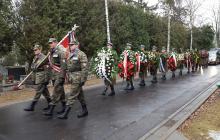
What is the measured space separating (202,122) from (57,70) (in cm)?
424

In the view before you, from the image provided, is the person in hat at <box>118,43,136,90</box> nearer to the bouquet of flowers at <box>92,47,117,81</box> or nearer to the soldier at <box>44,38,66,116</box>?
the bouquet of flowers at <box>92,47,117,81</box>

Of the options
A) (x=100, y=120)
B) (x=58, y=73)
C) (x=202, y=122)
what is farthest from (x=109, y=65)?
(x=202, y=122)

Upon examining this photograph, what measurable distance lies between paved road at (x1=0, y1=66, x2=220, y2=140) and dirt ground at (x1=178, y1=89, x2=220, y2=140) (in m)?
0.77

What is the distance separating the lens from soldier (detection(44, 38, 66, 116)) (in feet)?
34.4

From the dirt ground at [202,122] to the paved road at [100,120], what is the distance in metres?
0.77

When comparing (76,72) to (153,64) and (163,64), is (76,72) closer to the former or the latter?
(153,64)

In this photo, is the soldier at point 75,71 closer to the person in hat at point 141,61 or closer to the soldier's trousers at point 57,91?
the soldier's trousers at point 57,91

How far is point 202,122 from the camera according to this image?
9.43 metres

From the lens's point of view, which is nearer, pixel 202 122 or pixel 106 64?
pixel 202 122

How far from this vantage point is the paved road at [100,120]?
836 centimetres

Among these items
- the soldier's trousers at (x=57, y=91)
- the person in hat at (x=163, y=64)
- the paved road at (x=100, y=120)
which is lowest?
the paved road at (x=100, y=120)

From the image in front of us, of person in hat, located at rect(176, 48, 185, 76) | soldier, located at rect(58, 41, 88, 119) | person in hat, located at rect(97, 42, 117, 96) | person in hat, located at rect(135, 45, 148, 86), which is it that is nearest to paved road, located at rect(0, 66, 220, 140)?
soldier, located at rect(58, 41, 88, 119)

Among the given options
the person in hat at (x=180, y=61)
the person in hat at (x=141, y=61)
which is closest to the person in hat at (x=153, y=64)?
the person in hat at (x=141, y=61)

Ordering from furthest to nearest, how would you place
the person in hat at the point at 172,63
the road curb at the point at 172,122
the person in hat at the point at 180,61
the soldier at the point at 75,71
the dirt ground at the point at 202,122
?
the person in hat at the point at 180,61, the person in hat at the point at 172,63, the soldier at the point at 75,71, the dirt ground at the point at 202,122, the road curb at the point at 172,122
